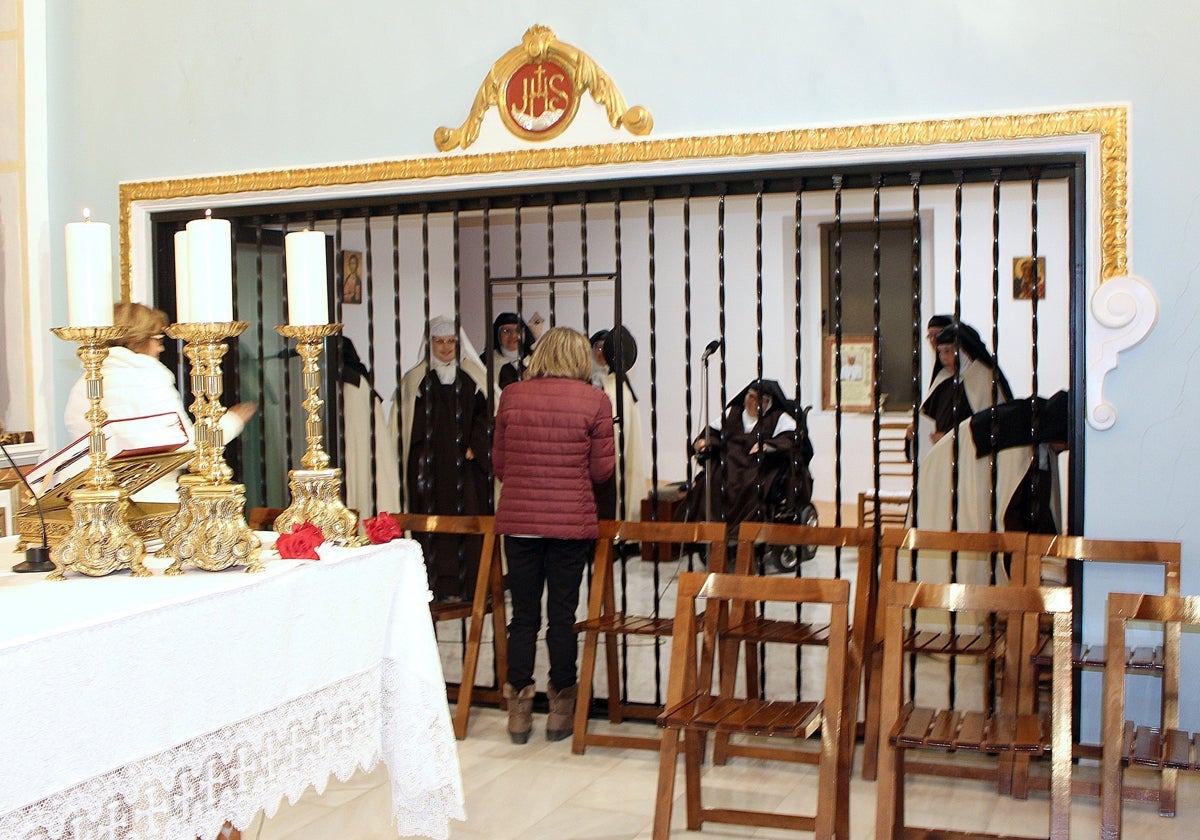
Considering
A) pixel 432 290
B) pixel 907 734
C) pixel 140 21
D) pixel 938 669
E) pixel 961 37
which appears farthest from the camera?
pixel 432 290

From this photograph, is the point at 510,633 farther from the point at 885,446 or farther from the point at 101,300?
the point at 885,446

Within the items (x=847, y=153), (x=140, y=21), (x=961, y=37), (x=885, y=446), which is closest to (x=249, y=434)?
(x=140, y=21)

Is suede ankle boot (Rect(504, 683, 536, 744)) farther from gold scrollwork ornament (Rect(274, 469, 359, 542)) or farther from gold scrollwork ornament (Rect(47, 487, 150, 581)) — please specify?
gold scrollwork ornament (Rect(47, 487, 150, 581))

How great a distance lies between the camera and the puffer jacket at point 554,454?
16.0ft

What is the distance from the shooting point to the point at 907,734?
11.0ft

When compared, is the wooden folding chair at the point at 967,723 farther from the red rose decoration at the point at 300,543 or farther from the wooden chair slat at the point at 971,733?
the red rose decoration at the point at 300,543

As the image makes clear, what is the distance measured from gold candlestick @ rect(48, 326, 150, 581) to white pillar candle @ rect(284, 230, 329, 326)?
1.47 feet

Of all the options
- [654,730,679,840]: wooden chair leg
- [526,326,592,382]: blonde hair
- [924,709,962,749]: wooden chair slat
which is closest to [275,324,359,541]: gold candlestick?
[654,730,679,840]: wooden chair leg

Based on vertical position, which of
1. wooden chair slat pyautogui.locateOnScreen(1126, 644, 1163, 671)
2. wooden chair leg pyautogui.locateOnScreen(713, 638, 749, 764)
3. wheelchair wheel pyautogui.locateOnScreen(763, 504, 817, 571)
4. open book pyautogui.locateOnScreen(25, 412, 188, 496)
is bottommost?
wheelchair wheel pyautogui.locateOnScreen(763, 504, 817, 571)

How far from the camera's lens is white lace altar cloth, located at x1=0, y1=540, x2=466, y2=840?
223cm

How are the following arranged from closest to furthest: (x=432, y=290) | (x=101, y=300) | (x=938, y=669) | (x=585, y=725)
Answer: (x=101, y=300)
(x=585, y=725)
(x=938, y=669)
(x=432, y=290)

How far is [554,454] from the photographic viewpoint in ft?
16.0

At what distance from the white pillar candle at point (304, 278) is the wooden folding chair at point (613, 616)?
75.4 inches

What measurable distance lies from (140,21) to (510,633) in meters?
3.26
